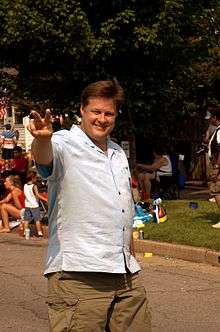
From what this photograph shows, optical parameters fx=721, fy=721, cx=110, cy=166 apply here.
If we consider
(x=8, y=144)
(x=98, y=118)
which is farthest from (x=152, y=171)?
(x=98, y=118)

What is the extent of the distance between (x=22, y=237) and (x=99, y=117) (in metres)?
9.44

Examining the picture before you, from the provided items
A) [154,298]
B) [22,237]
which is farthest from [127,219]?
[22,237]

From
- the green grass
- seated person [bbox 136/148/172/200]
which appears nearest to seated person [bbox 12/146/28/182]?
seated person [bbox 136/148/172/200]

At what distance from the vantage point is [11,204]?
14062 millimetres

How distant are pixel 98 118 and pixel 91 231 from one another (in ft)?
1.92

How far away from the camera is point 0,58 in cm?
1562

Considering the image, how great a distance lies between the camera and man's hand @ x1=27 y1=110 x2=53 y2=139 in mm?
3432

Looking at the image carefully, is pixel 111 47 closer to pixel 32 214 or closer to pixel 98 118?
pixel 32 214

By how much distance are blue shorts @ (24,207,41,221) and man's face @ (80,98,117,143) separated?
30.1ft

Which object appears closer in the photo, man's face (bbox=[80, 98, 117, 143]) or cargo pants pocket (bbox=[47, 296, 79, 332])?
cargo pants pocket (bbox=[47, 296, 79, 332])

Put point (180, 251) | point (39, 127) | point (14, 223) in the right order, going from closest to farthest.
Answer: point (39, 127)
point (180, 251)
point (14, 223)

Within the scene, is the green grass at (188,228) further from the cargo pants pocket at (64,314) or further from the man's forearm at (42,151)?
the man's forearm at (42,151)

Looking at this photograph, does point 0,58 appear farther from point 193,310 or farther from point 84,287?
point 84,287

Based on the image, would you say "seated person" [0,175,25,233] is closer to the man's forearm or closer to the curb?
the curb
